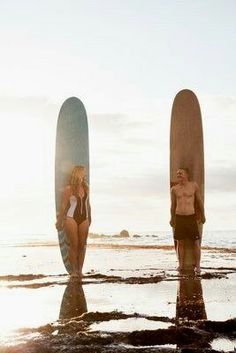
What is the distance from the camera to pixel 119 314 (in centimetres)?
502

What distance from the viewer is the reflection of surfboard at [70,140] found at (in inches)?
458

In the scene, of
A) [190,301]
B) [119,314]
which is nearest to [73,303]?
[119,314]

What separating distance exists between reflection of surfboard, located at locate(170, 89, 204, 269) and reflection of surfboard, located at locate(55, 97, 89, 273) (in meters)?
1.91

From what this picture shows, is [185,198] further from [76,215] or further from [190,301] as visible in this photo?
[190,301]

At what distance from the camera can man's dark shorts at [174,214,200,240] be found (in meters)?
10.0

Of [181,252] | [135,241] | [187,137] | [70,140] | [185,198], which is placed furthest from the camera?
[135,241]

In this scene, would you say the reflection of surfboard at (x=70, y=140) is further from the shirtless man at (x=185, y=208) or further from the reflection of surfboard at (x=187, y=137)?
the shirtless man at (x=185, y=208)

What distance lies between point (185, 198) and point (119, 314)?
5156 mm

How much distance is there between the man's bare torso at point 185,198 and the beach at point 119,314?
1708 millimetres

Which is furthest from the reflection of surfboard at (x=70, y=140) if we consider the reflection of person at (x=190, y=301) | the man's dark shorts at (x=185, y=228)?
the reflection of person at (x=190, y=301)

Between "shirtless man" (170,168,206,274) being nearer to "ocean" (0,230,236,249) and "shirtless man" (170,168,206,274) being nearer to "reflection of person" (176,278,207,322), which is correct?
"reflection of person" (176,278,207,322)

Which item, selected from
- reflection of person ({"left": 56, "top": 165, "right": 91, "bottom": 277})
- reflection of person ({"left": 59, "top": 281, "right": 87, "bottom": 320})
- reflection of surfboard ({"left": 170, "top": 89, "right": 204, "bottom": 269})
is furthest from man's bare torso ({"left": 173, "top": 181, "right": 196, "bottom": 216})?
reflection of person ({"left": 59, "top": 281, "right": 87, "bottom": 320})

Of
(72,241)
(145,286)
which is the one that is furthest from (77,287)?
(72,241)

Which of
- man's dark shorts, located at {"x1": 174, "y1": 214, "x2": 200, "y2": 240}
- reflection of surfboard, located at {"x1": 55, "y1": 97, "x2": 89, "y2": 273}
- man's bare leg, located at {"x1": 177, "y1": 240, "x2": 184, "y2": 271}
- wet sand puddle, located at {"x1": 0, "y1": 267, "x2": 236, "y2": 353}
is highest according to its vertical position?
reflection of surfboard, located at {"x1": 55, "y1": 97, "x2": 89, "y2": 273}
